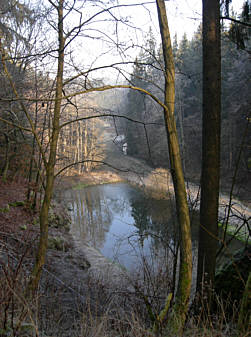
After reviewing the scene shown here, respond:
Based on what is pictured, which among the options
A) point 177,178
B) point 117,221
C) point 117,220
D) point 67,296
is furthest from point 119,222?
point 177,178

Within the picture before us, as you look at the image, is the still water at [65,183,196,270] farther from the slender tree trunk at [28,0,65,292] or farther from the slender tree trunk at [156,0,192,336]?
the slender tree trunk at [28,0,65,292]

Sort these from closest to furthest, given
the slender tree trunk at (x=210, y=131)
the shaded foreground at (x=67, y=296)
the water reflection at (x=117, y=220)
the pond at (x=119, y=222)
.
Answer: the shaded foreground at (x=67, y=296) < the slender tree trunk at (x=210, y=131) < the pond at (x=119, y=222) < the water reflection at (x=117, y=220)

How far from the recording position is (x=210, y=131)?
3.68 meters

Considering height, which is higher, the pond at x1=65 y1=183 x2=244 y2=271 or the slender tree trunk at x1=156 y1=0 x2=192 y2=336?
the slender tree trunk at x1=156 y1=0 x2=192 y2=336

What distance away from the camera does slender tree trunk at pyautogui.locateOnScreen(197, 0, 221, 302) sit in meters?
3.65

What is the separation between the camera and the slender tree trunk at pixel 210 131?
3652 millimetres

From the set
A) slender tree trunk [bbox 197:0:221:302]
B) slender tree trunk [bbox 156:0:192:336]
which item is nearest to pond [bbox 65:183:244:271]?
slender tree trunk [bbox 197:0:221:302]

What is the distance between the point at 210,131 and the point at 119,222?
32.0ft

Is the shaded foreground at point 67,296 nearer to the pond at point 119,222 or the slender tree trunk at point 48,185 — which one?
the slender tree trunk at point 48,185

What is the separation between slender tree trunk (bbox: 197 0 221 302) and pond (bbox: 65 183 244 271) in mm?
2912

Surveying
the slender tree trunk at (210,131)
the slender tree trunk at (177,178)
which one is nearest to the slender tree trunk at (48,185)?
the slender tree trunk at (177,178)

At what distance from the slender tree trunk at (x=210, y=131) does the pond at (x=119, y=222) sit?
9.55ft

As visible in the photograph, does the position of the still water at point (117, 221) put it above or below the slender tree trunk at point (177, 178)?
below

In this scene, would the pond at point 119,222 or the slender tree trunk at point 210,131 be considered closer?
the slender tree trunk at point 210,131
